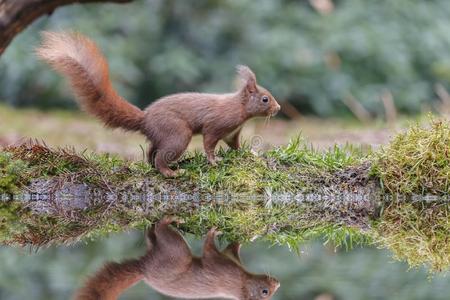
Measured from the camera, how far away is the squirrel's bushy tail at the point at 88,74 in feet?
28.6

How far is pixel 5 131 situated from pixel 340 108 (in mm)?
7505

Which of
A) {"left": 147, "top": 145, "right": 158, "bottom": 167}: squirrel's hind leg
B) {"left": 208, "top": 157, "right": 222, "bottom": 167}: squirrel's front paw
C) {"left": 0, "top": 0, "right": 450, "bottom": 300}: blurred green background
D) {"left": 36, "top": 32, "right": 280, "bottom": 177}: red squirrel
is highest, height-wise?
{"left": 36, "top": 32, "right": 280, "bottom": 177}: red squirrel

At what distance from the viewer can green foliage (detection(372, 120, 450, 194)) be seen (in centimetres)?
918

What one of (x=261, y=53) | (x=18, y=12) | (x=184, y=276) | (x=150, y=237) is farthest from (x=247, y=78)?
(x=261, y=53)

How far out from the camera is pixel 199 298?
566cm

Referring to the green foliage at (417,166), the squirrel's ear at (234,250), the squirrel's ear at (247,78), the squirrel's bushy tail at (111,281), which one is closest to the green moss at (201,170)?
the green foliage at (417,166)

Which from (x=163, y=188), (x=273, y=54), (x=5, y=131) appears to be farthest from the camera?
(x=273, y=54)

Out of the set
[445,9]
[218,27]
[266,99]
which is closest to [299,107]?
[218,27]

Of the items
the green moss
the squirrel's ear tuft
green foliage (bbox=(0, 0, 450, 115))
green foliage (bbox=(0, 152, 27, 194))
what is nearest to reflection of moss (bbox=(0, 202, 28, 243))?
green foliage (bbox=(0, 152, 27, 194))

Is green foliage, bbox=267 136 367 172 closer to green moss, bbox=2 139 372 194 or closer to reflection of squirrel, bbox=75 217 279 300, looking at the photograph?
green moss, bbox=2 139 372 194

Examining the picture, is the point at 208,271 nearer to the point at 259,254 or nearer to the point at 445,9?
the point at 259,254

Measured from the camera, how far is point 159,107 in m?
9.07

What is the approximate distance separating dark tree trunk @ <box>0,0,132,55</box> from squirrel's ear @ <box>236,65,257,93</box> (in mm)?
1869

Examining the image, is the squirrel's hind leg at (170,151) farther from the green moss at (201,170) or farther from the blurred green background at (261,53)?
the blurred green background at (261,53)
